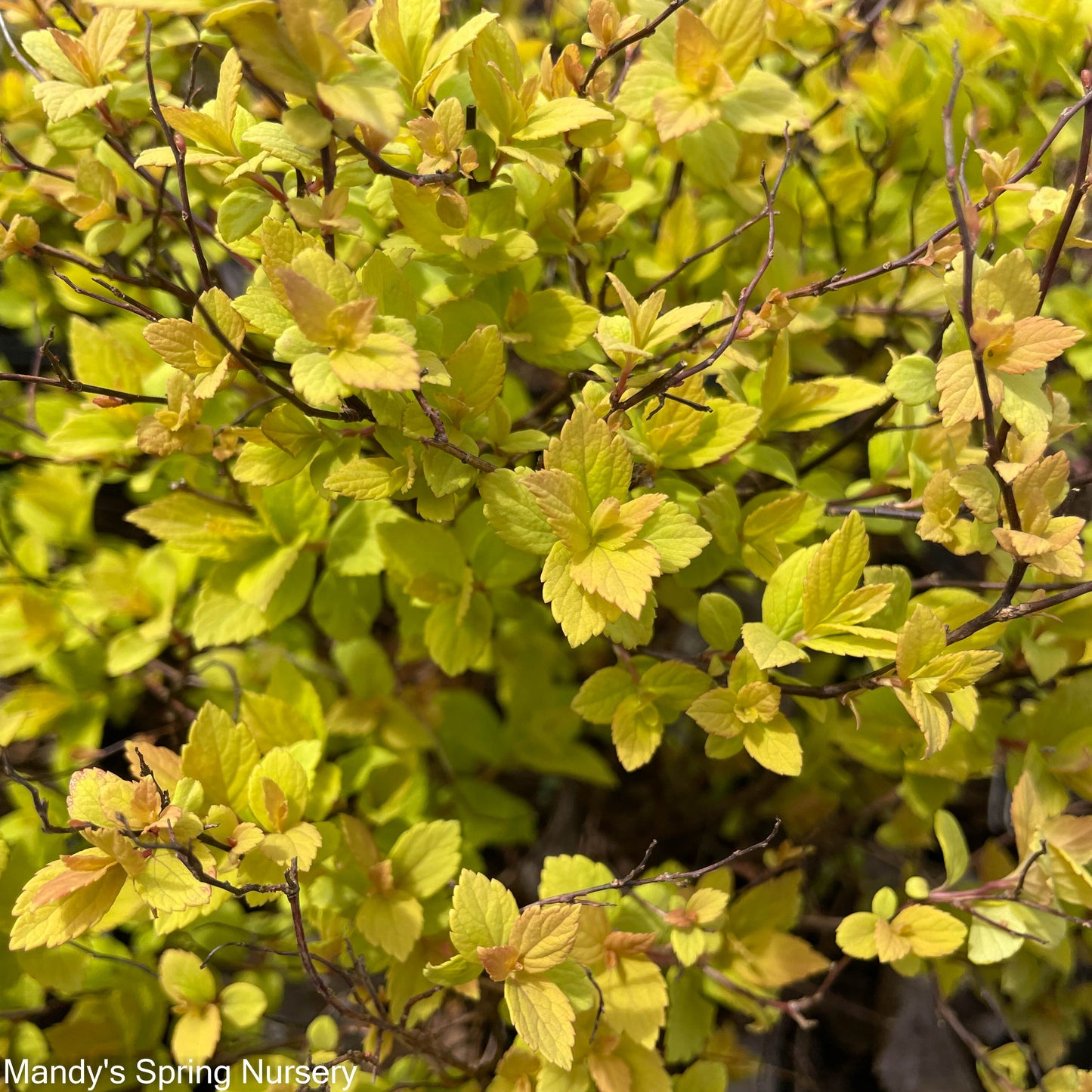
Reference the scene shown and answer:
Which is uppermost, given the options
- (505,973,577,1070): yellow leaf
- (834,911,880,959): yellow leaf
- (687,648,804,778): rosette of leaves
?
(687,648,804,778): rosette of leaves

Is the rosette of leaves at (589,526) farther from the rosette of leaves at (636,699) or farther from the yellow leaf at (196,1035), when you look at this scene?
the yellow leaf at (196,1035)

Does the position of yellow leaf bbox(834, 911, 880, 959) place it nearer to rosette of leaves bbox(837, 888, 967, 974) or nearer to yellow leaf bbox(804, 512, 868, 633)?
rosette of leaves bbox(837, 888, 967, 974)

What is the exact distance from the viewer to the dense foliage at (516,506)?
782mm

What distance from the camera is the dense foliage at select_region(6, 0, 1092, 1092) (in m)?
0.78

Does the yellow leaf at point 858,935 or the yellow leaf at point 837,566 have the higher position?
the yellow leaf at point 837,566

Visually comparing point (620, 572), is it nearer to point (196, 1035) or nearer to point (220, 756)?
point (220, 756)

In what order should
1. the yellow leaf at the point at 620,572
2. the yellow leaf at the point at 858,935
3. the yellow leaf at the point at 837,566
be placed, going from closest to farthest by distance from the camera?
1. the yellow leaf at the point at 620,572
2. the yellow leaf at the point at 837,566
3. the yellow leaf at the point at 858,935

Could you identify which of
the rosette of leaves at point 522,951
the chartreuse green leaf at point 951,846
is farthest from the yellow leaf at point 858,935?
the rosette of leaves at point 522,951

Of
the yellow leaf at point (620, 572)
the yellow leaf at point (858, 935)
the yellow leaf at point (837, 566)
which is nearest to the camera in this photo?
the yellow leaf at point (620, 572)

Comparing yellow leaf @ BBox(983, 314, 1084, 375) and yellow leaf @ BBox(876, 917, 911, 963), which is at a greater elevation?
yellow leaf @ BBox(983, 314, 1084, 375)

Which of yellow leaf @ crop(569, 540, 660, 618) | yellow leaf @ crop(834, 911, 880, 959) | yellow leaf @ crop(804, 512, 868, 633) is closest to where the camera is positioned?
yellow leaf @ crop(569, 540, 660, 618)

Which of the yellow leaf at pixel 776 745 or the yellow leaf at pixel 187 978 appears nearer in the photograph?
the yellow leaf at pixel 776 745

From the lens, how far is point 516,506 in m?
0.81

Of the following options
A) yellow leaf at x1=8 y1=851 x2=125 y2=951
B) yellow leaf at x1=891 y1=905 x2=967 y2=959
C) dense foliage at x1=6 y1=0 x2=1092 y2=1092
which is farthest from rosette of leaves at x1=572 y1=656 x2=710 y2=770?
yellow leaf at x1=8 y1=851 x2=125 y2=951
